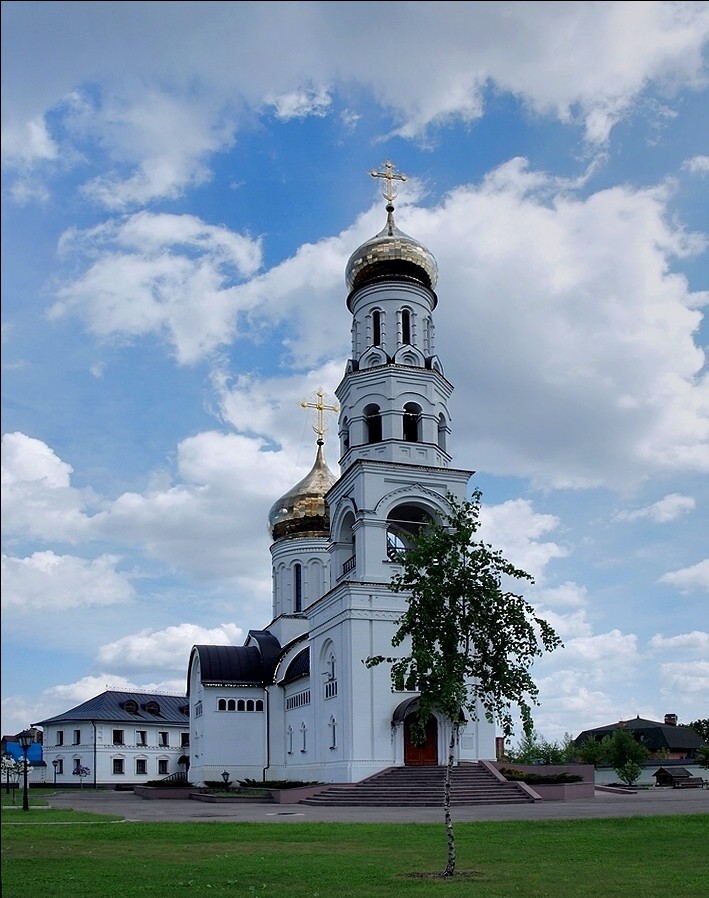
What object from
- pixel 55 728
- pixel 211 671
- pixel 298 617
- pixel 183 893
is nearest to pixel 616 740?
pixel 298 617

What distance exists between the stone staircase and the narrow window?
18.0 metres

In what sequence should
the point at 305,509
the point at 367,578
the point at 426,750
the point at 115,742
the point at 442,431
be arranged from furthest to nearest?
the point at 115,742 < the point at 305,509 < the point at 442,431 < the point at 367,578 < the point at 426,750

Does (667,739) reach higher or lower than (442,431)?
lower

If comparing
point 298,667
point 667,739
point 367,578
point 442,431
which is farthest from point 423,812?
point 667,739

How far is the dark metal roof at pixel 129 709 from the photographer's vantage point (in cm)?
6844

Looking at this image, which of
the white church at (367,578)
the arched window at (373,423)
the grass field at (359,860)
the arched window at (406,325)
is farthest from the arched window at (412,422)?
the grass field at (359,860)

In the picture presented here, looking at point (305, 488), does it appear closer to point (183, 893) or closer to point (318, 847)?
point (318, 847)

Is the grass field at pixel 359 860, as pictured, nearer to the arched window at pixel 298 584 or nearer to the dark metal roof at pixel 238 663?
the dark metal roof at pixel 238 663

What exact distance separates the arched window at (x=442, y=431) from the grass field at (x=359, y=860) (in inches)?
852

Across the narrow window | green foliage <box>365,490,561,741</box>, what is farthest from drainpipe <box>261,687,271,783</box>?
green foliage <box>365,490,561,741</box>

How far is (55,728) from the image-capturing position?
69750 mm

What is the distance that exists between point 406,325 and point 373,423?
4880 mm

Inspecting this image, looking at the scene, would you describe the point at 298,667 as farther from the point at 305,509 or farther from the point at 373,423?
the point at 373,423

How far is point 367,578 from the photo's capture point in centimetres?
3750
